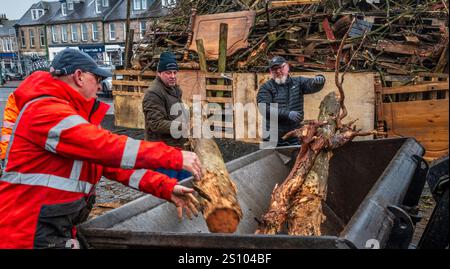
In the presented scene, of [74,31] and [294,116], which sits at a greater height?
[74,31]

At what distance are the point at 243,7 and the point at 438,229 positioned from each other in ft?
26.2

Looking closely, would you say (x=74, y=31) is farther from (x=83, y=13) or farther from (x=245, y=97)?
(x=245, y=97)

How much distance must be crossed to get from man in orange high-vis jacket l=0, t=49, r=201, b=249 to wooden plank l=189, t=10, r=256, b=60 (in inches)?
251

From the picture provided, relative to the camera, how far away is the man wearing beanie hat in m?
4.41

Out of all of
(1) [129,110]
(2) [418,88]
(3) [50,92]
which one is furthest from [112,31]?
(3) [50,92]

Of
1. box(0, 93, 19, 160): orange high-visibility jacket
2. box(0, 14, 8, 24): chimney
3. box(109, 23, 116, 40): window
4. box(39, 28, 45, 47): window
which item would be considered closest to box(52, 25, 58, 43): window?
box(39, 28, 45, 47): window

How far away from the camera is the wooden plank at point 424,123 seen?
6.00 m

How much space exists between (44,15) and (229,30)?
4645 centimetres

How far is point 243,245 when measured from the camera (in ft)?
6.30

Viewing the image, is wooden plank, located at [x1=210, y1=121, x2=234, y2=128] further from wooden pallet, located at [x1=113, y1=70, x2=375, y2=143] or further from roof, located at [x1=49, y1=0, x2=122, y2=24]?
roof, located at [x1=49, y1=0, x2=122, y2=24]

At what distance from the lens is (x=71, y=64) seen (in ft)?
7.48
